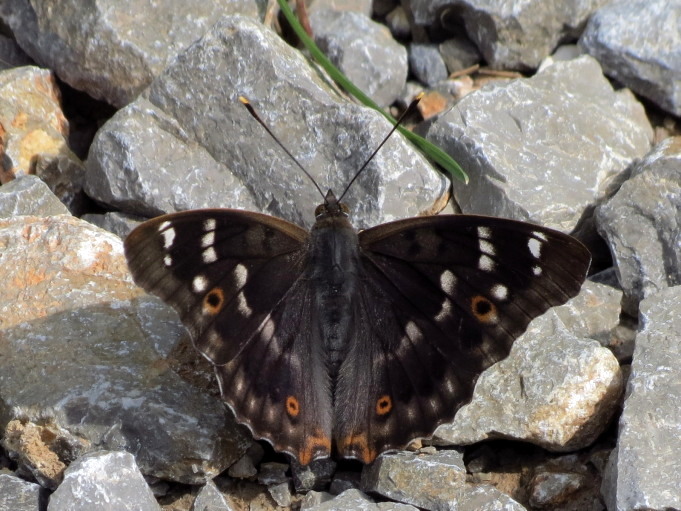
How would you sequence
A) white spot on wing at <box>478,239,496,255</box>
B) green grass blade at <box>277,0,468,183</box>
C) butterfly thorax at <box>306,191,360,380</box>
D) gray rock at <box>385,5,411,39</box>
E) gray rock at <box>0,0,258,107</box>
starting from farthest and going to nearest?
1. gray rock at <box>385,5,411,39</box>
2. gray rock at <box>0,0,258,107</box>
3. green grass blade at <box>277,0,468,183</box>
4. butterfly thorax at <box>306,191,360,380</box>
5. white spot on wing at <box>478,239,496,255</box>

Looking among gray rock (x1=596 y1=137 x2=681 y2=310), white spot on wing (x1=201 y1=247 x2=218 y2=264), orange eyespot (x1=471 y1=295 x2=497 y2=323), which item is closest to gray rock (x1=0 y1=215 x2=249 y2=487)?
white spot on wing (x1=201 y1=247 x2=218 y2=264)

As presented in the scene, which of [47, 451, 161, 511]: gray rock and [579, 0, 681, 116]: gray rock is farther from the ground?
[579, 0, 681, 116]: gray rock

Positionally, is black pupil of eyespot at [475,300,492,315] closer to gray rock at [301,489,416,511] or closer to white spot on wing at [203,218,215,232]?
gray rock at [301,489,416,511]

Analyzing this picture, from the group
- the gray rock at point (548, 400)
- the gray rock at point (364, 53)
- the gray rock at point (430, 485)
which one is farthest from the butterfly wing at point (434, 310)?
the gray rock at point (364, 53)

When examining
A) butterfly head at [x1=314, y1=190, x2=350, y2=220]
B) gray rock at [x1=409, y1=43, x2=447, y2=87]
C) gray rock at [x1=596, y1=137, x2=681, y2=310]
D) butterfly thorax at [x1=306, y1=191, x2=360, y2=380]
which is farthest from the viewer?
gray rock at [x1=409, y1=43, x2=447, y2=87]

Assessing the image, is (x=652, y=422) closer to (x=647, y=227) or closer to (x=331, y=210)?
(x=647, y=227)

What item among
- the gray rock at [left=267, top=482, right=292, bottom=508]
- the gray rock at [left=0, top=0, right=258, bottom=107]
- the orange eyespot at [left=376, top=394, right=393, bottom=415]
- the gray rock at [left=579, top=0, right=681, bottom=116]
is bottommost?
the gray rock at [left=267, top=482, right=292, bottom=508]
